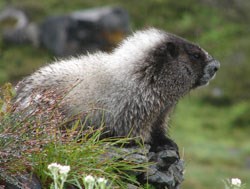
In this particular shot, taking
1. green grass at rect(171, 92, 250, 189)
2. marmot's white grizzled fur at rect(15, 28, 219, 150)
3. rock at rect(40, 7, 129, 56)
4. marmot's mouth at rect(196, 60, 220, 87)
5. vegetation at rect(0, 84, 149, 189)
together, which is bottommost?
vegetation at rect(0, 84, 149, 189)

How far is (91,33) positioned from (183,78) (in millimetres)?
18578

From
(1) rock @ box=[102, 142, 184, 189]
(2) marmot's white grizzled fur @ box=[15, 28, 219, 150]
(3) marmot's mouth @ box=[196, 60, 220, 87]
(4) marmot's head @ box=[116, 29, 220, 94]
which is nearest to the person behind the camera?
(1) rock @ box=[102, 142, 184, 189]

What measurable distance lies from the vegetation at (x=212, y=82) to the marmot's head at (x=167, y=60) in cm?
894

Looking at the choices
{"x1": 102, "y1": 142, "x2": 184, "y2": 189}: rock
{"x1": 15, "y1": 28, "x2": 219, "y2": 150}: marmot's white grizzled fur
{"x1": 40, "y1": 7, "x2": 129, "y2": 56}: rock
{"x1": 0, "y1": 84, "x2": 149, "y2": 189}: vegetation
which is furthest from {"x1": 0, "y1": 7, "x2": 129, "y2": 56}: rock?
{"x1": 0, "y1": 84, "x2": 149, "y2": 189}: vegetation

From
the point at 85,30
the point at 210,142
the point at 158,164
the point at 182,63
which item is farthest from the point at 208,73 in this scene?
the point at 85,30

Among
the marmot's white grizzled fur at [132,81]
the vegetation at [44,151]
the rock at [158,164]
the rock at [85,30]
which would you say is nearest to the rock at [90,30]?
the rock at [85,30]

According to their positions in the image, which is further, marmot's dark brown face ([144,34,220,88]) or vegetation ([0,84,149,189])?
marmot's dark brown face ([144,34,220,88])

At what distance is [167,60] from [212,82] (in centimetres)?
2036

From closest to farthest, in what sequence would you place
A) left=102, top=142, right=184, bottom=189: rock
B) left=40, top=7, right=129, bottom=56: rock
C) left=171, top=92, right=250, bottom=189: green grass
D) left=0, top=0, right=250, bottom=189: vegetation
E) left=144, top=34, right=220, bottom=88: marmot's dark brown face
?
left=102, top=142, right=184, bottom=189: rock, left=144, top=34, right=220, bottom=88: marmot's dark brown face, left=171, top=92, right=250, bottom=189: green grass, left=0, top=0, right=250, bottom=189: vegetation, left=40, top=7, right=129, bottom=56: rock

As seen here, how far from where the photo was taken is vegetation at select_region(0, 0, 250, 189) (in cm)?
2167

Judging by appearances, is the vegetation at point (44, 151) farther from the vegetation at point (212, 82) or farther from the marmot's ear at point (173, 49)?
the vegetation at point (212, 82)

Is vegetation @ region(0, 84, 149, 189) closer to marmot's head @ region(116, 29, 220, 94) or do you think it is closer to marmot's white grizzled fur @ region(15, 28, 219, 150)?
marmot's white grizzled fur @ region(15, 28, 219, 150)

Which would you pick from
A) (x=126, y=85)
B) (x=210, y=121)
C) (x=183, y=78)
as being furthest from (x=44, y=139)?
(x=210, y=121)

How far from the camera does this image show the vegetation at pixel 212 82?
853 inches
